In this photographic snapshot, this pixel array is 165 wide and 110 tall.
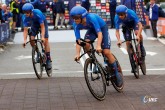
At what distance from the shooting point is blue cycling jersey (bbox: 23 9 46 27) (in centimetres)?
1056

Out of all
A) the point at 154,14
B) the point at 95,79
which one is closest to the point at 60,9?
the point at 154,14

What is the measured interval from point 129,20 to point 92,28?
2.35 m

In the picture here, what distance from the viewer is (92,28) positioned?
831cm

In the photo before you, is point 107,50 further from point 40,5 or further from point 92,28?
point 40,5

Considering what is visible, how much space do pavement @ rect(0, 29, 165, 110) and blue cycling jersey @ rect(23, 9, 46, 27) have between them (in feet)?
4.27

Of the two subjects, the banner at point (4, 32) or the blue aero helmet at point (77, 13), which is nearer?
the blue aero helmet at point (77, 13)

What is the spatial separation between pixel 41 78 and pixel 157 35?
1081 cm

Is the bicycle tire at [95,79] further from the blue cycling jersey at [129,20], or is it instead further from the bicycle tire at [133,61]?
the bicycle tire at [133,61]

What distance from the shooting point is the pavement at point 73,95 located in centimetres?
768

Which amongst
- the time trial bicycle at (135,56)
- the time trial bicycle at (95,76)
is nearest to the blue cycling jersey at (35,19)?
the time trial bicycle at (135,56)

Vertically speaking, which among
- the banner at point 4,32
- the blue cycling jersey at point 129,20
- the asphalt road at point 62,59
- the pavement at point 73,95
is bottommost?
the asphalt road at point 62,59

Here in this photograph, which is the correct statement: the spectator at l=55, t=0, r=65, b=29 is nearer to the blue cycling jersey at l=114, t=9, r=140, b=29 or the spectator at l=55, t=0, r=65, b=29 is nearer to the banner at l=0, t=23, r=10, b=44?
the banner at l=0, t=23, r=10, b=44


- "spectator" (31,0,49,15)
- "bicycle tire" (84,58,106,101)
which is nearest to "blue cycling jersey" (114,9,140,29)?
"bicycle tire" (84,58,106,101)

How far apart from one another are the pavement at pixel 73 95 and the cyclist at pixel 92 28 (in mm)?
635
